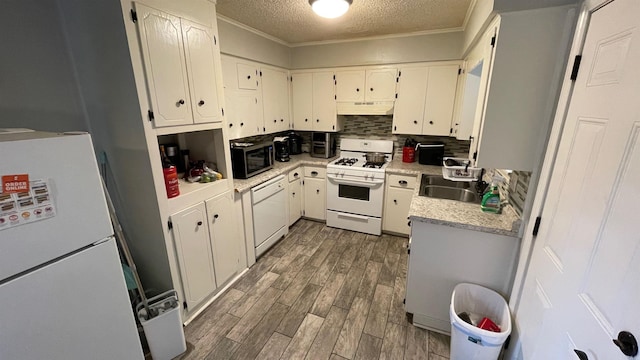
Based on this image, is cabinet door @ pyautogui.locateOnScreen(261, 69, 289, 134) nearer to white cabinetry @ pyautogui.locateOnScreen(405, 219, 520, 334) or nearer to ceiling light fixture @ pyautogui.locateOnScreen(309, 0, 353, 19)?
ceiling light fixture @ pyautogui.locateOnScreen(309, 0, 353, 19)

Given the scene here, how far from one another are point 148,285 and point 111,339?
908mm

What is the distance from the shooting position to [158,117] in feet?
5.29

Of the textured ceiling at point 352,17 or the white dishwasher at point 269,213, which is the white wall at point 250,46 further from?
the white dishwasher at point 269,213

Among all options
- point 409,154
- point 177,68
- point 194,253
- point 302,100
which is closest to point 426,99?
point 409,154

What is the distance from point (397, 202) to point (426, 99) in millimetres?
1295

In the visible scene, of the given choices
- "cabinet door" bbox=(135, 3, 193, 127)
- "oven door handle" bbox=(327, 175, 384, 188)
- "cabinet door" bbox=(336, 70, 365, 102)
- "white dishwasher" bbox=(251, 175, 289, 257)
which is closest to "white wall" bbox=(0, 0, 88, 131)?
"cabinet door" bbox=(135, 3, 193, 127)

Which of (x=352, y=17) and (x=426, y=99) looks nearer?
(x=352, y=17)

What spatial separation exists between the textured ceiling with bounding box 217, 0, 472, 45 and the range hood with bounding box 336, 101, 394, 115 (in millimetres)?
793

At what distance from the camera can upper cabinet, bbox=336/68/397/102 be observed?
10.4 feet

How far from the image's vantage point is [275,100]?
10.8 feet

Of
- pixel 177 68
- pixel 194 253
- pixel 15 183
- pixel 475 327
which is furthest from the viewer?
pixel 194 253

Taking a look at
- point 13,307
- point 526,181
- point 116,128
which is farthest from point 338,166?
point 13,307

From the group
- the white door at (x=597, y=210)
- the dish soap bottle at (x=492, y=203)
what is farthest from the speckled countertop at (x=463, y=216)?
the white door at (x=597, y=210)

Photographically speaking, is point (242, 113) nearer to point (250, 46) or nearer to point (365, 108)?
point (250, 46)
